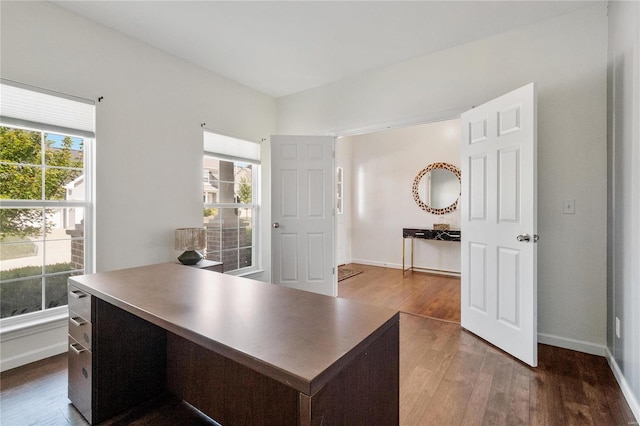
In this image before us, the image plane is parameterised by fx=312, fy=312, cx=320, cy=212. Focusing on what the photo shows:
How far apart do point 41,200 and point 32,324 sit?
93 cm

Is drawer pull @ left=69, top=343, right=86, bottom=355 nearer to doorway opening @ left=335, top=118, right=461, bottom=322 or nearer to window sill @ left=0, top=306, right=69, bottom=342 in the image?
window sill @ left=0, top=306, right=69, bottom=342

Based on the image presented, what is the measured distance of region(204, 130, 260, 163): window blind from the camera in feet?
11.9

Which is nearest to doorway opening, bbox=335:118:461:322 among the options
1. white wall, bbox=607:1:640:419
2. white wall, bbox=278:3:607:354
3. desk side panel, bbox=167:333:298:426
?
white wall, bbox=278:3:607:354

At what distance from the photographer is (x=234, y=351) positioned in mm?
861

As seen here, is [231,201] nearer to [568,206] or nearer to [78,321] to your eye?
[78,321]

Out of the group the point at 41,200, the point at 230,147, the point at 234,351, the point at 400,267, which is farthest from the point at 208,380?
the point at 400,267

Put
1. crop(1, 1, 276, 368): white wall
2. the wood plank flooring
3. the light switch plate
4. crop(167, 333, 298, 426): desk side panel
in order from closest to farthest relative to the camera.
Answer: crop(167, 333, 298, 426): desk side panel → crop(1, 1, 276, 368): white wall → the light switch plate → the wood plank flooring

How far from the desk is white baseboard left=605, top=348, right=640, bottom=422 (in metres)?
1.53

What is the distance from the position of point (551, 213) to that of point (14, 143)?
421 centimetres

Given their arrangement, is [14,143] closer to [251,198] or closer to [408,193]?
[251,198]

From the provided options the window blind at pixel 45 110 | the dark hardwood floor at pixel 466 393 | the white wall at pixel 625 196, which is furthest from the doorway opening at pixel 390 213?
the window blind at pixel 45 110

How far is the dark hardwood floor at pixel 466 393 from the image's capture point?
1.69 m

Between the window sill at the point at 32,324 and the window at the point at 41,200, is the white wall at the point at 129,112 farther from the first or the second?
the window sill at the point at 32,324

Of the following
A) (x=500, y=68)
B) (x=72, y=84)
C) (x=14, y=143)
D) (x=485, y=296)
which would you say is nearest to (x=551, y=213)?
(x=485, y=296)
